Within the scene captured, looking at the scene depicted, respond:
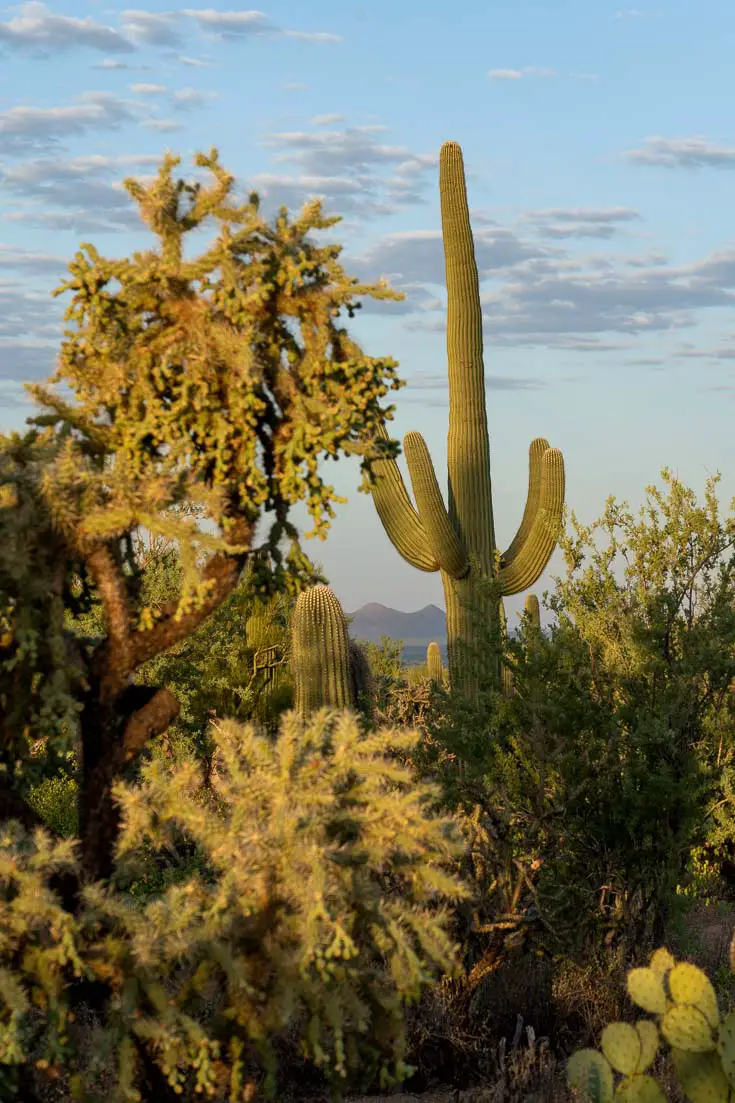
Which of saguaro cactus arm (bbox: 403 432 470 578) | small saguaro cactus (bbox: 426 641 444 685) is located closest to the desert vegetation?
saguaro cactus arm (bbox: 403 432 470 578)

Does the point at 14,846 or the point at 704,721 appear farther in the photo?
the point at 704,721

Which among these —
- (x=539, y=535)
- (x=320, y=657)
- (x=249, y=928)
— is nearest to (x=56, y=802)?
(x=320, y=657)

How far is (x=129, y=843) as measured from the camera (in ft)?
19.4

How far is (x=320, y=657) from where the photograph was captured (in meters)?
20.0

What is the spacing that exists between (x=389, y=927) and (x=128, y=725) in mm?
1585

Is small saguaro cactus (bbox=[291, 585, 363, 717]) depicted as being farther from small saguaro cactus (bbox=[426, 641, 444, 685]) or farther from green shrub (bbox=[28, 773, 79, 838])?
small saguaro cactus (bbox=[426, 641, 444, 685])

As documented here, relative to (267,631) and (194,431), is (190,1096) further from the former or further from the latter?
(267,631)

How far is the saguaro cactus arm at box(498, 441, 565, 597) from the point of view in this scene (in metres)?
22.0

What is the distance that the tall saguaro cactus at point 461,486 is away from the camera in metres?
21.7

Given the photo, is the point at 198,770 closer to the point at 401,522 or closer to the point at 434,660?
the point at 401,522

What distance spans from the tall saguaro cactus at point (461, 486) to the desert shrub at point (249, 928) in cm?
1555

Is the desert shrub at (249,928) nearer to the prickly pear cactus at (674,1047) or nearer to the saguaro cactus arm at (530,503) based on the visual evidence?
the prickly pear cactus at (674,1047)

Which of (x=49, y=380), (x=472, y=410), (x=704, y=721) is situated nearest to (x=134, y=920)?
(x=49, y=380)

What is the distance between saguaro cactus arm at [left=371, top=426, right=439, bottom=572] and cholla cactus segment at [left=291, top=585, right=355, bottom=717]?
284cm
